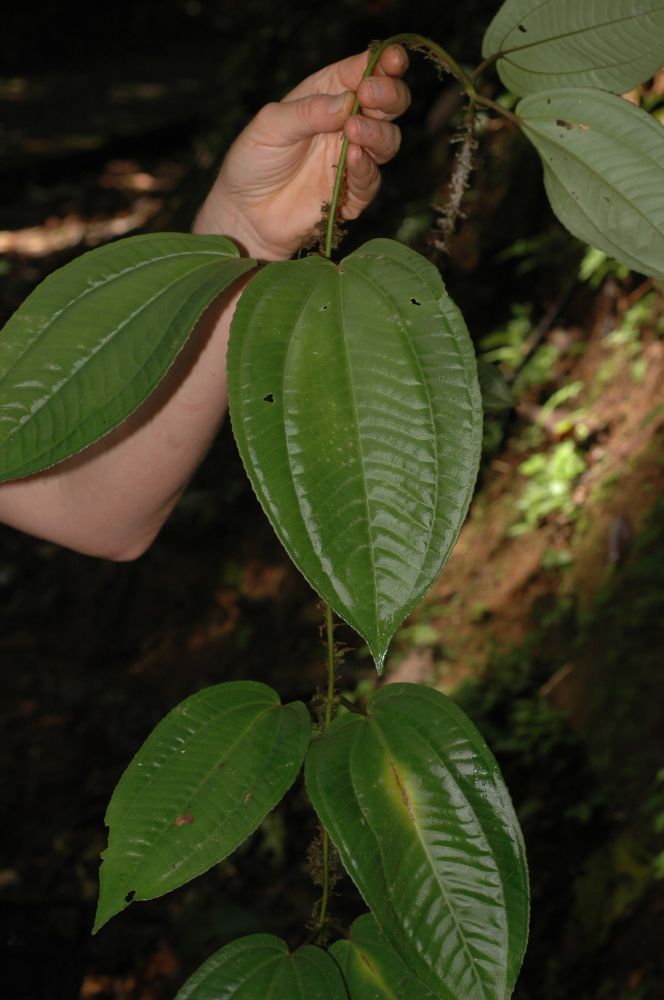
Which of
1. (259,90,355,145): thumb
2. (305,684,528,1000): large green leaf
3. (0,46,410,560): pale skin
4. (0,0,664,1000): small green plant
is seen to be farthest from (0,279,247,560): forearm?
(305,684,528,1000): large green leaf

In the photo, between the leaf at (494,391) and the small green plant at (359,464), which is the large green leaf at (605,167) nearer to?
the small green plant at (359,464)

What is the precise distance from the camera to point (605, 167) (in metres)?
0.65

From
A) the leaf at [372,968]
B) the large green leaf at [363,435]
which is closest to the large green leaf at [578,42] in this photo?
the large green leaf at [363,435]

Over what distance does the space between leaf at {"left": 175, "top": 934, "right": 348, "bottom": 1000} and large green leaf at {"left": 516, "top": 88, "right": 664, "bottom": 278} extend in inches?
21.5

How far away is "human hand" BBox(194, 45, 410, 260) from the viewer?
665mm

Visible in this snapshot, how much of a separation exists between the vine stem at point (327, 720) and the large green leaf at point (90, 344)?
0.74ft

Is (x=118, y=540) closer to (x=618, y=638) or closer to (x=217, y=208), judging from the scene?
(x=217, y=208)

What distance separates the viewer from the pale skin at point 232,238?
68cm

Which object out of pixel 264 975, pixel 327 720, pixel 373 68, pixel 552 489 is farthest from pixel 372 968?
pixel 552 489

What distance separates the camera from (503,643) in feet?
7.14

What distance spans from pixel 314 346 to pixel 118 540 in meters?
0.65

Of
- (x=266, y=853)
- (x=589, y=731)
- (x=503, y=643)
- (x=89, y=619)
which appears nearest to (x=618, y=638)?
(x=589, y=731)

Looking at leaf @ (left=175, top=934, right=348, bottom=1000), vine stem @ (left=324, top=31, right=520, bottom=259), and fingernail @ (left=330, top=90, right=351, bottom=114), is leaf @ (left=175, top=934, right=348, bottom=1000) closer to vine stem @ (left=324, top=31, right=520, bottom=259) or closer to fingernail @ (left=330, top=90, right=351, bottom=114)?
vine stem @ (left=324, top=31, right=520, bottom=259)

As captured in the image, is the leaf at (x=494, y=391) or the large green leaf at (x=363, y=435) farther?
the leaf at (x=494, y=391)
